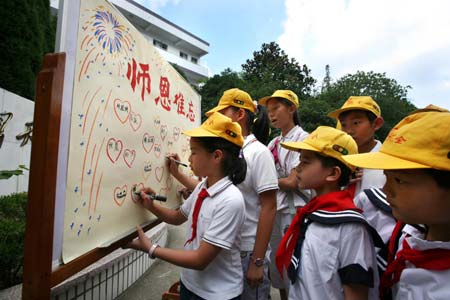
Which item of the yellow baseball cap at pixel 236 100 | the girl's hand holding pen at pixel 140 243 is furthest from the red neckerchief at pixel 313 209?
the yellow baseball cap at pixel 236 100

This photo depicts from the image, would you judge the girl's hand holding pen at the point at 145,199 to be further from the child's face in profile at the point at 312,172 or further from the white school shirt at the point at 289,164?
the white school shirt at the point at 289,164

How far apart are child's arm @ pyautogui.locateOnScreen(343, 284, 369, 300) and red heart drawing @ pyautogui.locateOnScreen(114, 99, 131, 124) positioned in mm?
1392

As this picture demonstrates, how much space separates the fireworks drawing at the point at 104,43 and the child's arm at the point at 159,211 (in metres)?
0.77

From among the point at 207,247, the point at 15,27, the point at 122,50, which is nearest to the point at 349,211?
the point at 207,247

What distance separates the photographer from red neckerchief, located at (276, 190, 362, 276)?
4.53ft

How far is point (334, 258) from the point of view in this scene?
128 centimetres

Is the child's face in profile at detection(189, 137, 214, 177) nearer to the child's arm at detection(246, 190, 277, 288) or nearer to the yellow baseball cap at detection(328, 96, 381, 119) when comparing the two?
the child's arm at detection(246, 190, 277, 288)

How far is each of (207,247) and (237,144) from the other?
596 millimetres

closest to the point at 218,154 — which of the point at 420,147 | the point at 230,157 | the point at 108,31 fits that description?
the point at 230,157

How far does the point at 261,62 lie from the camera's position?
23.7 meters

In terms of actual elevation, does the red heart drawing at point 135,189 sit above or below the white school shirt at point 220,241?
above

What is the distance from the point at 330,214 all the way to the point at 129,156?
116 cm

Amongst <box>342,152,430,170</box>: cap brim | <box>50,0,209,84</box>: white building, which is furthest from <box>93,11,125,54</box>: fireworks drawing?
<box>50,0,209,84</box>: white building

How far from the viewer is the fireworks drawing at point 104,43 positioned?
133 centimetres
